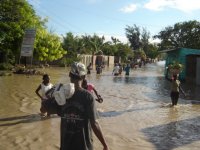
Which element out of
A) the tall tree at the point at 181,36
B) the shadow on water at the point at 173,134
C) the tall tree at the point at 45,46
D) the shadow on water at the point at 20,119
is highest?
the tall tree at the point at 181,36

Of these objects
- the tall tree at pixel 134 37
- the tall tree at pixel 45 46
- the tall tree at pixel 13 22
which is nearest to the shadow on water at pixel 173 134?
the tall tree at pixel 13 22

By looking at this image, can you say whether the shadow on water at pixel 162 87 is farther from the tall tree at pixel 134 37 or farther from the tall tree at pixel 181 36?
the tall tree at pixel 134 37

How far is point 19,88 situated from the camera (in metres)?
18.3

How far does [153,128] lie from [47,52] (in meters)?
27.2

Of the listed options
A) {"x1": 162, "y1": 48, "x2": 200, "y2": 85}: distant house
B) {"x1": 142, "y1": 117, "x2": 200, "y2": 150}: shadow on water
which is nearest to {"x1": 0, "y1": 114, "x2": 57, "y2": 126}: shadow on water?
{"x1": 142, "y1": 117, "x2": 200, "y2": 150}: shadow on water

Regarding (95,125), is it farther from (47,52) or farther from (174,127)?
(47,52)

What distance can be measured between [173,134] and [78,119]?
237 inches

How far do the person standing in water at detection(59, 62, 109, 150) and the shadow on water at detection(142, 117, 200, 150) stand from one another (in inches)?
170

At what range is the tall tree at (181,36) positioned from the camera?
6234 cm

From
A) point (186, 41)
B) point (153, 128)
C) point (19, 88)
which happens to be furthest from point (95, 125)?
point (186, 41)

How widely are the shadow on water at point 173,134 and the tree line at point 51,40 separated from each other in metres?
21.7

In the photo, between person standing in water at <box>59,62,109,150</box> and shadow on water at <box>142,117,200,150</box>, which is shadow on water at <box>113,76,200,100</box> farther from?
person standing in water at <box>59,62,109,150</box>

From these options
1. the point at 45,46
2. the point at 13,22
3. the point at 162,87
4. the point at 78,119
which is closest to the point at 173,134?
the point at 78,119

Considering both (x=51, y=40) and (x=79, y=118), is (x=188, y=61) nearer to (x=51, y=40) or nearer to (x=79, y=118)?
(x=51, y=40)
